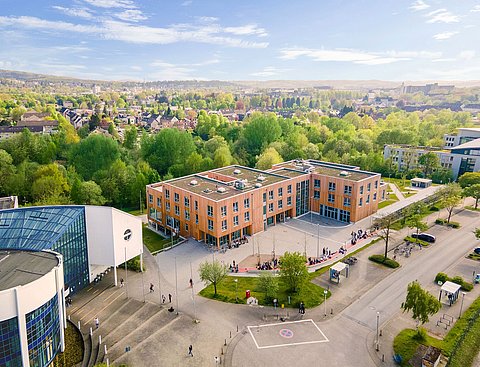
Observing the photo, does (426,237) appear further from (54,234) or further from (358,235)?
(54,234)

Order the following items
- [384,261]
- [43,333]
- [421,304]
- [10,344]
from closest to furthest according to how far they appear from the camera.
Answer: [10,344] < [43,333] < [421,304] < [384,261]

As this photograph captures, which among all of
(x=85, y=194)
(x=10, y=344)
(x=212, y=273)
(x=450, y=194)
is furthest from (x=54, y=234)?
(x=450, y=194)

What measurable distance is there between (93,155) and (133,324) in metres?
49.8

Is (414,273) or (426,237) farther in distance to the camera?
(426,237)

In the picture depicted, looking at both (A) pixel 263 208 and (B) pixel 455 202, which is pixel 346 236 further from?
(B) pixel 455 202

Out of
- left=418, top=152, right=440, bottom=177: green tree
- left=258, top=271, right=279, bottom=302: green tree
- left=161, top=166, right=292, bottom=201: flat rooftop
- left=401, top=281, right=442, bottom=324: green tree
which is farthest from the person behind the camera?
left=418, top=152, right=440, bottom=177: green tree

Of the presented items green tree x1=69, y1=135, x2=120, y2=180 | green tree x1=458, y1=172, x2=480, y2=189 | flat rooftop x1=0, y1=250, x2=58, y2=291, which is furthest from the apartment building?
flat rooftop x1=0, y1=250, x2=58, y2=291

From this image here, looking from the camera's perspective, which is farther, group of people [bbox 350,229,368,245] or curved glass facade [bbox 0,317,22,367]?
group of people [bbox 350,229,368,245]

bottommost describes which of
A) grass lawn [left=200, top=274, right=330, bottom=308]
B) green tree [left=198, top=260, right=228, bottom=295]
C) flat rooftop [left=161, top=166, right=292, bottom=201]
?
grass lawn [left=200, top=274, right=330, bottom=308]

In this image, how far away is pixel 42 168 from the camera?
208 ft

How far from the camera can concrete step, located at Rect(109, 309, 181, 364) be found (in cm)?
2786

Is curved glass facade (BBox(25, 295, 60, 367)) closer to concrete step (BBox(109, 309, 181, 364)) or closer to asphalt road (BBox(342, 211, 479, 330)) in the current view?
concrete step (BBox(109, 309, 181, 364))

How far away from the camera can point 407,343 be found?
28.3 m

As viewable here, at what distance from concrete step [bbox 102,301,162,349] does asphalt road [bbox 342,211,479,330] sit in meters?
16.7
